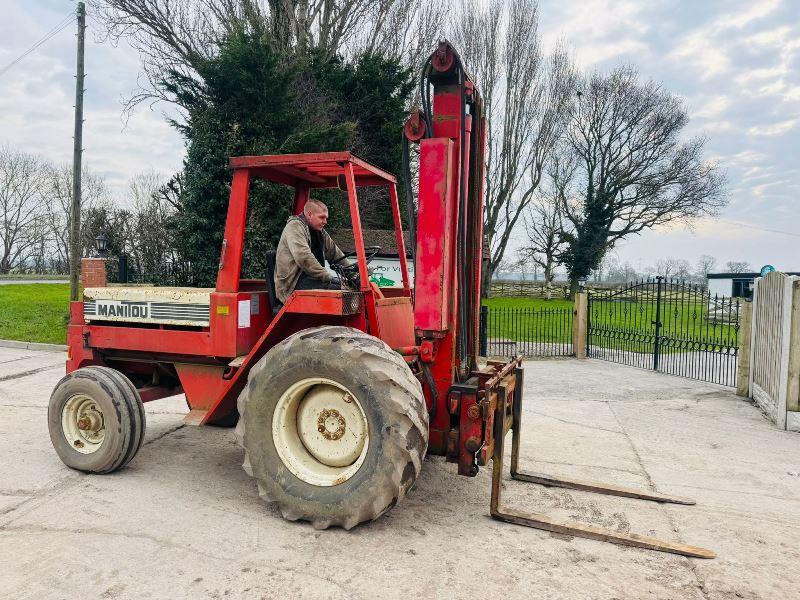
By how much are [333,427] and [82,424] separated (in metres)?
2.30

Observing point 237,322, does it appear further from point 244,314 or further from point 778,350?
point 778,350

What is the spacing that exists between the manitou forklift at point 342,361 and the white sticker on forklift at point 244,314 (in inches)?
0.5

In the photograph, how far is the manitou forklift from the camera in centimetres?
369

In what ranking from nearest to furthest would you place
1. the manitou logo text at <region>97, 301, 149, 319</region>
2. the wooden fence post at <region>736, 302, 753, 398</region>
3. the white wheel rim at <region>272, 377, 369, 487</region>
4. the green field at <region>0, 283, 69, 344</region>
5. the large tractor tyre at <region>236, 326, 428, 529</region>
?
the large tractor tyre at <region>236, 326, 428, 529</region> → the white wheel rim at <region>272, 377, 369, 487</region> → the manitou logo text at <region>97, 301, 149, 319</region> → the wooden fence post at <region>736, 302, 753, 398</region> → the green field at <region>0, 283, 69, 344</region>

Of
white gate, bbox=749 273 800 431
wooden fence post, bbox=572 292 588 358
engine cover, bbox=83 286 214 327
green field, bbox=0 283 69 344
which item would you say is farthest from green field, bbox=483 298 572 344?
green field, bbox=0 283 69 344

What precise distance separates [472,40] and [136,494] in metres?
25.7

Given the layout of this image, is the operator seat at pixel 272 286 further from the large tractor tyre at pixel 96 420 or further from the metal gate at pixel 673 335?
the metal gate at pixel 673 335

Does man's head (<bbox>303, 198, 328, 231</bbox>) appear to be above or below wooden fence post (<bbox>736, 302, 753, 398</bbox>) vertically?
above

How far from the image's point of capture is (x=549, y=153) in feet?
94.9

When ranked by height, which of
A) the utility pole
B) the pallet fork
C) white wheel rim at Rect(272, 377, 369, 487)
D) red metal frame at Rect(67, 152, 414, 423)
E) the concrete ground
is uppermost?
the utility pole

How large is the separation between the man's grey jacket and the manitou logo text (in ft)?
4.26

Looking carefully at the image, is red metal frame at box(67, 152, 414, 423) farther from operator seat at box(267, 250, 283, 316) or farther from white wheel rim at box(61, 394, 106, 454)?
white wheel rim at box(61, 394, 106, 454)

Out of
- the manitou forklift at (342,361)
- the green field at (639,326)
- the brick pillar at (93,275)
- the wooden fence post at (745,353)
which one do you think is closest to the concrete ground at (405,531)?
the manitou forklift at (342,361)

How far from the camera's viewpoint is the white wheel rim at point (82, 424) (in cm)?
477
